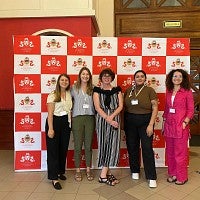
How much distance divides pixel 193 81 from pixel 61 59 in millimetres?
3098

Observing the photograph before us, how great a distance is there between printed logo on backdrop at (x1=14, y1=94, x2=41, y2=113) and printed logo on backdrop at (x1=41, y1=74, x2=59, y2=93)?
12cm

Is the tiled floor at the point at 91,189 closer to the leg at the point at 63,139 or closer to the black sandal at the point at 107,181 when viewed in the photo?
the black sandal at the point at 107,181

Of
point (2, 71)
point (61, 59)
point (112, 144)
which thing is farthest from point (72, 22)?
point (112, 144)

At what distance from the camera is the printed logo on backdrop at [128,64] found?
11.6ft

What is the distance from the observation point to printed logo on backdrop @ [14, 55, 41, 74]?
343 centimetres

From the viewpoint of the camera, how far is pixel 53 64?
348cm

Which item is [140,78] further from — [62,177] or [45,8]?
[45,8]

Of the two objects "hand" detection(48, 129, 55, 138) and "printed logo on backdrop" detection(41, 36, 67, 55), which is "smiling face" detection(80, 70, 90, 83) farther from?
"hand" detection(48, 129, 55, 138)

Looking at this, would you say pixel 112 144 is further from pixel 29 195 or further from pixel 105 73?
pixel 29 195

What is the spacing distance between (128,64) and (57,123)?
123 centimetres

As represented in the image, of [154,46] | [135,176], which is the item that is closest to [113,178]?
[135,176]

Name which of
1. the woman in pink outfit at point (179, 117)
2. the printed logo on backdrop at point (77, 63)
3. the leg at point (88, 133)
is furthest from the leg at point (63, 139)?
the woman in pink outfit at point (179, 117)

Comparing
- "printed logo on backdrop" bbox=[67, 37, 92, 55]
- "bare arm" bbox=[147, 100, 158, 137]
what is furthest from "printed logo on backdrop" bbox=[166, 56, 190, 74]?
"printed logo on backdrop" bbox=[67, 37, 92, 55]

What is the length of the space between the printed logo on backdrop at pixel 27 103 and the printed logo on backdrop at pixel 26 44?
0.57 metres
